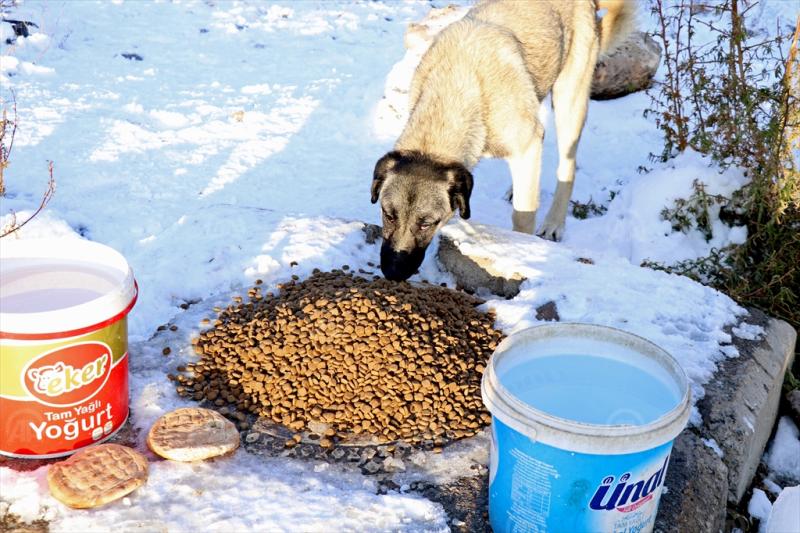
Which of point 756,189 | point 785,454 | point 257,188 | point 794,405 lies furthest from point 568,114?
point 785,454

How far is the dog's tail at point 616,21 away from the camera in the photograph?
577 cm

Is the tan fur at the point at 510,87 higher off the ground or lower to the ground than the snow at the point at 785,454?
higher

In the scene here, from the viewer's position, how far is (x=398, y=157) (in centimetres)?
431

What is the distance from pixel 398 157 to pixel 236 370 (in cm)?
159

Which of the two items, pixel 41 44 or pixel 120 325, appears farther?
pixel 41 44

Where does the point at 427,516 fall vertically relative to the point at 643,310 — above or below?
below

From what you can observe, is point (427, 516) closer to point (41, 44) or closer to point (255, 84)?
point (255, 84)

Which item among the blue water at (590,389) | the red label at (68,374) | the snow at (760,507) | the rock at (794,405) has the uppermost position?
the blue water at (590,389)

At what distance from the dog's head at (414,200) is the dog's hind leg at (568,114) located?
5.17ft

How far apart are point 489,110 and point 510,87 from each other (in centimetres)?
22

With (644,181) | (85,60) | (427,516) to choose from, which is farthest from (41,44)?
(427,516)

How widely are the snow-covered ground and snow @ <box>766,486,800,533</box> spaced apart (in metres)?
0.59

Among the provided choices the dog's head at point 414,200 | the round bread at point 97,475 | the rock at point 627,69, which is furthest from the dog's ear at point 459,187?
the rock at point 627,69

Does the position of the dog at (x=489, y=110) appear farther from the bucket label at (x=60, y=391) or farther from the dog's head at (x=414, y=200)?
the bucket label at (x=60, y=391)
